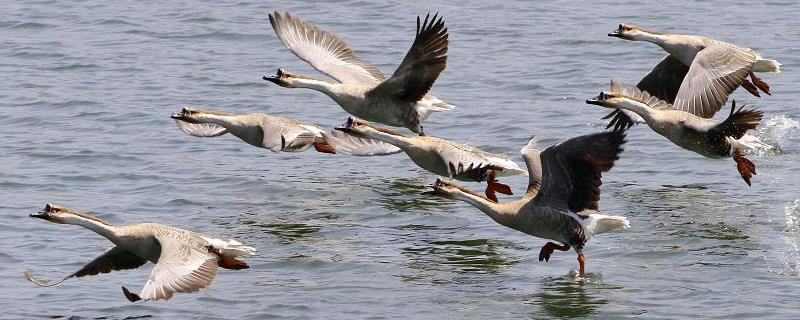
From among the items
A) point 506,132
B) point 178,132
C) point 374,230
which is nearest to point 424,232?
point 374,230

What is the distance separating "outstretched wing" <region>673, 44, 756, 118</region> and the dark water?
31.1 inches

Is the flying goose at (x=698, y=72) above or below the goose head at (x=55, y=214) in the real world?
above

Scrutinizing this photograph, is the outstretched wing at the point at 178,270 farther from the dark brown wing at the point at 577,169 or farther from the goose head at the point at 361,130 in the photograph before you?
the goose head at the point at 361,130

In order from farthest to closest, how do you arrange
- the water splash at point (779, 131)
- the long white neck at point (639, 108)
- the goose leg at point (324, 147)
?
the water splash at point (779, 131) < the goose leg at point (324, 147) < the long white neck at point (639, 108)

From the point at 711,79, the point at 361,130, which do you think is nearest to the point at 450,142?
the point at 361,130

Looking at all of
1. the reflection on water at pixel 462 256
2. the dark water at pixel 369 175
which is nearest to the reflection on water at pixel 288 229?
the dark water at pixel 369 175

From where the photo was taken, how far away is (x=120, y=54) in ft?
71.1

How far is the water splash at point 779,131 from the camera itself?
637 inches

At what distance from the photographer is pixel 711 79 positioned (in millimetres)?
14477

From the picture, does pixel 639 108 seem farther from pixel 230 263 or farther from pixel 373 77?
pixel 230 263

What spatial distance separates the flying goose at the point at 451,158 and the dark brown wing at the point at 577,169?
1.52 metres

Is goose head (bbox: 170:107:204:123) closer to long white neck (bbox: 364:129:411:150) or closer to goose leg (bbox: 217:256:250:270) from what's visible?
long white neck (bbox: 364:129:411:150)

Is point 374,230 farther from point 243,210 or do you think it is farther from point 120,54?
point 120,54

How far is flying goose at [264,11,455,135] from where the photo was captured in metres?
14.3
